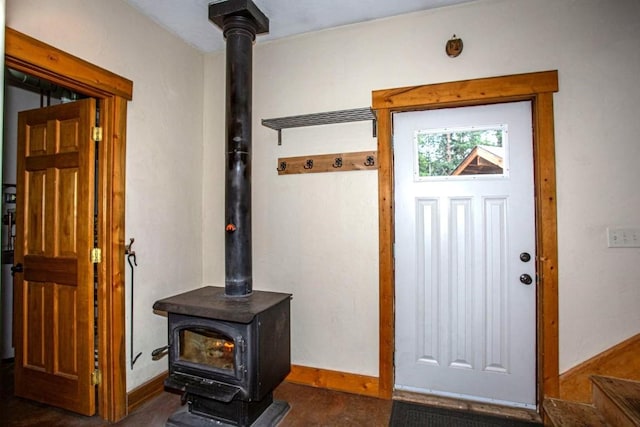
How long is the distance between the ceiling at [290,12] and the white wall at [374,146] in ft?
0.28

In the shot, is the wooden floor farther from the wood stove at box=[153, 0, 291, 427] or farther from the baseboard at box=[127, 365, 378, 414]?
the wood stove at box=[153, 0, 291, 427]

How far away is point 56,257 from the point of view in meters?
2.44

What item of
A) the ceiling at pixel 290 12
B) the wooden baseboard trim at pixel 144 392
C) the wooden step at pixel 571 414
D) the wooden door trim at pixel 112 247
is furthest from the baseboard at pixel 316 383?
the ceiling at pixel 290 12

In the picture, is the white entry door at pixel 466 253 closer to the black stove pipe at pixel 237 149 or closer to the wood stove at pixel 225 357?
the wood stove at pixel 225 357

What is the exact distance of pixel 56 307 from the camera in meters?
2.44

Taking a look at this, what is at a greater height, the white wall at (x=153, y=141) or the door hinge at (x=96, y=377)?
the white wall at (x=153, y=141)

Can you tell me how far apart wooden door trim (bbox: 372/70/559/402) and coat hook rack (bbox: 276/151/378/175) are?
3.9 inches

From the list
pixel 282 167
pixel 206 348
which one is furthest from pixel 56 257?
pixel 282 167

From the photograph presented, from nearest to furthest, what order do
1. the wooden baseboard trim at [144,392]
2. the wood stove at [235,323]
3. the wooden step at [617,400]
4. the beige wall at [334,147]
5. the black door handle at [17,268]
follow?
the wooden step at [617,400]
the wood stove at [235,323]
the beige wall at [334,147]
the wooden baseboard trim at [144,392]
the black door handle at [17,268]

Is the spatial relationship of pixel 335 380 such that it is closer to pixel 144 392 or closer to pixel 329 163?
pixel 144 392

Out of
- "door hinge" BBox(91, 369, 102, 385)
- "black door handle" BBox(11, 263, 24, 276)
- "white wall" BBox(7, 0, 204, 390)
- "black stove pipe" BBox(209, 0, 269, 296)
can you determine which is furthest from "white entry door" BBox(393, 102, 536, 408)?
"black door handle" BBox(11, 263, 24, 276)

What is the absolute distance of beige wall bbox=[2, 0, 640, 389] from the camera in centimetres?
220

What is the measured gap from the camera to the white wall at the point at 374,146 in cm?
220

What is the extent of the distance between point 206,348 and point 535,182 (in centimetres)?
238
